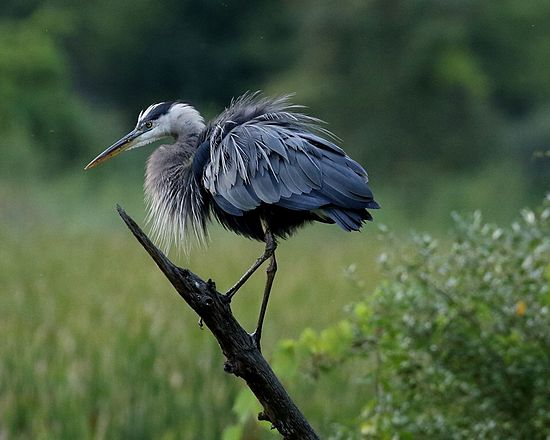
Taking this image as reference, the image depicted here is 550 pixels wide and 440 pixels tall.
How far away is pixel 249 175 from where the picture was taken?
318 cm

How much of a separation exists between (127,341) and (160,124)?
2.92 m

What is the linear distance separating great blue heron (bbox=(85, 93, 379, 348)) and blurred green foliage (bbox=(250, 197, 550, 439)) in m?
0.82

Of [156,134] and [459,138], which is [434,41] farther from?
[156,134]

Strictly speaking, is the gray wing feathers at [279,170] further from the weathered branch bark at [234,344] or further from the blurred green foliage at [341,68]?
the blurred green foliage at [341,68]

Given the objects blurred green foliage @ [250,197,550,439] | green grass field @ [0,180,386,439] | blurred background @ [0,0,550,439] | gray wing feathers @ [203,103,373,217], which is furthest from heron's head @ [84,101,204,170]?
blurred background @ [0,0,550,439]

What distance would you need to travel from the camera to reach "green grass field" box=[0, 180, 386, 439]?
5.30m

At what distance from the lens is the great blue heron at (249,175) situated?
304cm

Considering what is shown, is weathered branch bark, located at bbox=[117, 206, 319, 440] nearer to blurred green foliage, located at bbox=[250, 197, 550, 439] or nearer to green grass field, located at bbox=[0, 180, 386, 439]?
green grass field, located at bbox=[0, 180, 386, 439]

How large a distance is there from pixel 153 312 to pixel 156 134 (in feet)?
11.9

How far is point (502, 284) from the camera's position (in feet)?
13.2

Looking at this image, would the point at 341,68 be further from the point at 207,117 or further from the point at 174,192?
the point at 174,192

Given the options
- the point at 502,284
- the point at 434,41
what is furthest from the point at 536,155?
the point at 434,41

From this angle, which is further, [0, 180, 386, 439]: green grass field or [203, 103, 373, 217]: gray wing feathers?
[0, 180, 386, 439]: green grass field

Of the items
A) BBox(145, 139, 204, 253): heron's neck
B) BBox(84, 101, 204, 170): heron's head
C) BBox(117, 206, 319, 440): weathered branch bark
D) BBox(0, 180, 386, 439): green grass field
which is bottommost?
BBox(117, 206, 319, 440): weathered branch bark
